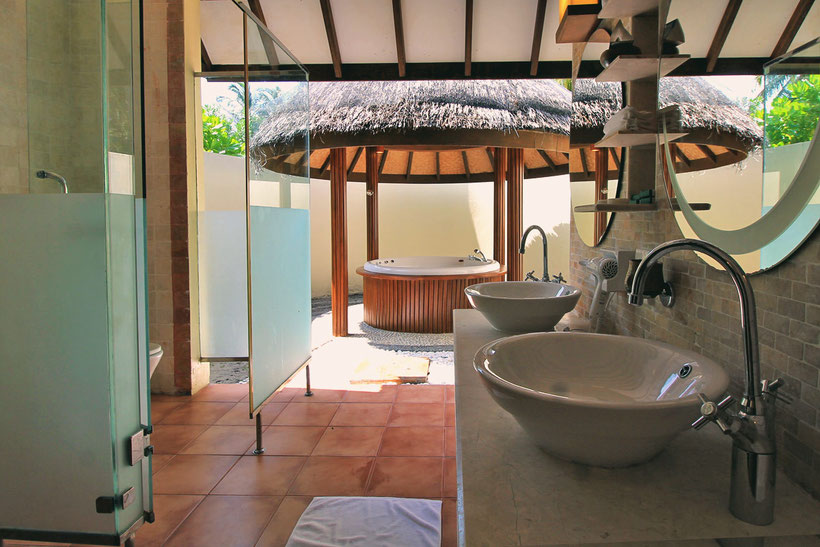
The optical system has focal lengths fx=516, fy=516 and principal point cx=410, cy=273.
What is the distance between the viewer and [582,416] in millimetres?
726

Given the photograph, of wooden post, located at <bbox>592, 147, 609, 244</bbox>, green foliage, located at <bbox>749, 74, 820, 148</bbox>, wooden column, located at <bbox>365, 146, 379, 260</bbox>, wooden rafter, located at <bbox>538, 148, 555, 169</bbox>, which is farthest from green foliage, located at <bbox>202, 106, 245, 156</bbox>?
wooden rafter, located at <bbox>538, 148, 555, 169</bbox>

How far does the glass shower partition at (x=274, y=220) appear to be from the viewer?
2.37 m

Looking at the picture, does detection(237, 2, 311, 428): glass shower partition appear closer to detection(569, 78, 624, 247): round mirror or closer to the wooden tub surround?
detection(569, 78, 624, 247): round mirror

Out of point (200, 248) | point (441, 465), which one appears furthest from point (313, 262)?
point (441, 465)

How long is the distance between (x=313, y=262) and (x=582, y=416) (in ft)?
26.7

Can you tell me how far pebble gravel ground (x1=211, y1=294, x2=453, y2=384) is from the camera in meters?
4.07

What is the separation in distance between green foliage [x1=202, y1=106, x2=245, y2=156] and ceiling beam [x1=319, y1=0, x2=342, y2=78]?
1.02m

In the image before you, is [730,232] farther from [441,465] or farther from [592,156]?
[441,465]

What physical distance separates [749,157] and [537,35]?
3.06 meters

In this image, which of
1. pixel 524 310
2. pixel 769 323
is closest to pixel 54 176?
pixel 524 310

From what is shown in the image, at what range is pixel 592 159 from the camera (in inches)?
82.5

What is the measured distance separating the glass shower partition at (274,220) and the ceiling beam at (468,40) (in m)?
1.32

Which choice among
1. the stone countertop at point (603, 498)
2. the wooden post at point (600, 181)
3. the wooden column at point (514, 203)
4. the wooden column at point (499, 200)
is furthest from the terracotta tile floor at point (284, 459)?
the wooden column at point (499, 200)

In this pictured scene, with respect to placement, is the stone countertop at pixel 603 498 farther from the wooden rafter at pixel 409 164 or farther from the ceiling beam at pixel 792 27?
the wooden rafter at pixel 409 164
